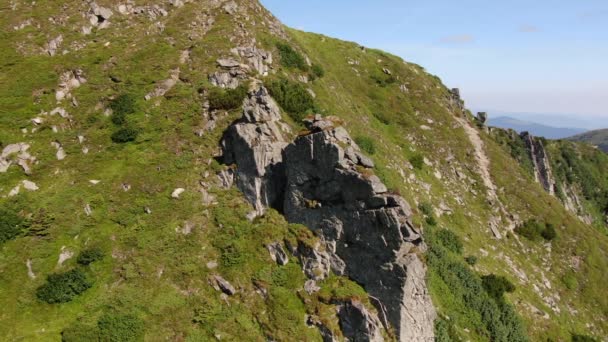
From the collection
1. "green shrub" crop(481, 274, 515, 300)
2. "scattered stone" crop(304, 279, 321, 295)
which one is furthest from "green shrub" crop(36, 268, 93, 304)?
"green shrub" crop(481, 274, 515, 300)

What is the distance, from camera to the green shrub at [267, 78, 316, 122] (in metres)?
37.3

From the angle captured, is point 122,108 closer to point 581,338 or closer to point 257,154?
point 257,154

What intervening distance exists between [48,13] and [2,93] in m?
14.1

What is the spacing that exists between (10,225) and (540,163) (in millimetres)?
97618

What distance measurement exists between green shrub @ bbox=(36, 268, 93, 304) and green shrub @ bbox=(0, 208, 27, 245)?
502 cm

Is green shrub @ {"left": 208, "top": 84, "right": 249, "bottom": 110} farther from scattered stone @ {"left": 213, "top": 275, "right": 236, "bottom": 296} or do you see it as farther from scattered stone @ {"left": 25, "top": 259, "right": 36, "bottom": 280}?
scattered stone @ {"left": 25, "top": 259, "right": 36, "bottom": 280}

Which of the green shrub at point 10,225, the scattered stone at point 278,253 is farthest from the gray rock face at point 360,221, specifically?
the green shrub at point 10,225

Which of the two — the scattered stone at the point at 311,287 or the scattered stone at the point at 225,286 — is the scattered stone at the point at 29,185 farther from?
the scattered stone at the point at 311,287

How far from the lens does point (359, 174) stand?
1069 inches

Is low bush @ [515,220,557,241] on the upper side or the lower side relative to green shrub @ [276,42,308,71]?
lower

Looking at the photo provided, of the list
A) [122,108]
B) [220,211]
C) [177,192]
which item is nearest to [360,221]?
[220,211]

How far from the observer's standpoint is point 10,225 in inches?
998

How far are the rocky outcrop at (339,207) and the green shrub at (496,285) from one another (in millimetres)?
11887

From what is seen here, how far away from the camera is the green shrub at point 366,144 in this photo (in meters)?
40.8
